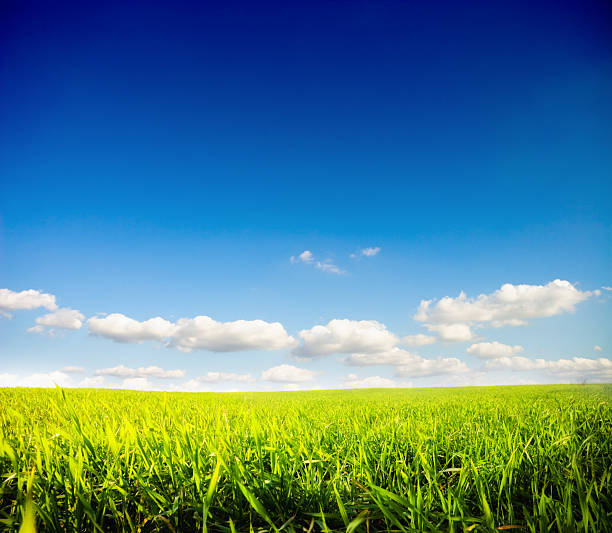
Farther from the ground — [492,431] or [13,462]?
[13,462]

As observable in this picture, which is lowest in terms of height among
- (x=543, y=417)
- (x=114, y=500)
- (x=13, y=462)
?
(x=543, y=417)

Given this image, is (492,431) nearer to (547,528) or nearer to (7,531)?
(547,528)

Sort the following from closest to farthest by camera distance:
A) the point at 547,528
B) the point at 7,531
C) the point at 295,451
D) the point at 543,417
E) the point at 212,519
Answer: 1. the point at 547,528
2. the point at 7,531
3. the point at 212,519
4. the point at 295,451
5. the point at 543,417

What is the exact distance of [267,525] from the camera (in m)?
1.91

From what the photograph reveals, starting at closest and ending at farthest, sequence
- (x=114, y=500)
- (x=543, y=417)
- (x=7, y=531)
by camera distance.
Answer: (x=7, y=531)
(x=114, y=500)
(x=543, y=417)

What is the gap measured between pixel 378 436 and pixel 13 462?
8.49 ft

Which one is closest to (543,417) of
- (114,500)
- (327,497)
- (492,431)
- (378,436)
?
(492,431)

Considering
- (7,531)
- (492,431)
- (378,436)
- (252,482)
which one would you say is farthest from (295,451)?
(492,431)

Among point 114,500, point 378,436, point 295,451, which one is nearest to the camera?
point 114,500

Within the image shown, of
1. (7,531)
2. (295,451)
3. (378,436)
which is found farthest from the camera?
(378,436)

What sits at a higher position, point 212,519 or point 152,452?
point 152,452

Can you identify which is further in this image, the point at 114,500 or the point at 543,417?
the point at 543,417

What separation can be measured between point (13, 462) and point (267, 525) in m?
1.66

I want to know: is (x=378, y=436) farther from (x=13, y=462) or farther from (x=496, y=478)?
(x=13, y=462)
